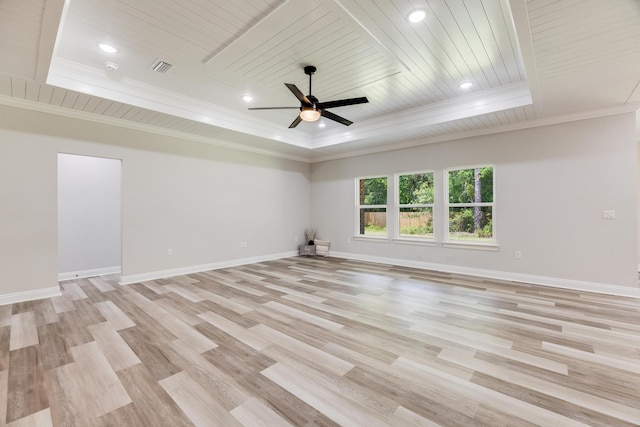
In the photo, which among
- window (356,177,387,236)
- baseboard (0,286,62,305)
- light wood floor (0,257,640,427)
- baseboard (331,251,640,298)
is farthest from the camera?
window (356,177,387,236)

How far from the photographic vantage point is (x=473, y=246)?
530cm

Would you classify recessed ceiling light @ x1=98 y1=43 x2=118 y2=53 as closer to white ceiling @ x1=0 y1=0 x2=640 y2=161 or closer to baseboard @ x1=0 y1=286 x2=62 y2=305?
white ceiling @ x1=0 y1=0 x2=640 y2=161

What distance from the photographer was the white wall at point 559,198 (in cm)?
409

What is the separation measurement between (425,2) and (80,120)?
5017 millimetres

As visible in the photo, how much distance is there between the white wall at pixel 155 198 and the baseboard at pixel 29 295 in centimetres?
7

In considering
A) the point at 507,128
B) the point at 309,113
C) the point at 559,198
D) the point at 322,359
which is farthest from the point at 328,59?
the point at 559,198

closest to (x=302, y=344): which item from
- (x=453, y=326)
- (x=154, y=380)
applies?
(x=154, y=380)

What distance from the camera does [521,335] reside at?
8.97ft

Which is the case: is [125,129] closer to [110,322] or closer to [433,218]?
[110,322]

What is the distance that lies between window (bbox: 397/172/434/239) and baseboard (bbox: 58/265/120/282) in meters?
6.14

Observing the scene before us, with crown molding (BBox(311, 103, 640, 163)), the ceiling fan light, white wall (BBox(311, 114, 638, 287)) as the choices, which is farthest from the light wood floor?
crown molding (BBox(311, 103, 640, 163))

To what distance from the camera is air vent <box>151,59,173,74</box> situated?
11.2 feet

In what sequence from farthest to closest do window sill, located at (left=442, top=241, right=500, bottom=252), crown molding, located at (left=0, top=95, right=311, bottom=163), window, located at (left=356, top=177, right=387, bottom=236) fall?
window, located at (left=356, top=177, right=387, bottom=236) < window sill, located at (left=442, top=241, right=500, bottom=252) < crown molding, located at (left=0, top=95, right=311, bottom=163)

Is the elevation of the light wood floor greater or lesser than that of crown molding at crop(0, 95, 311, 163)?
lesser
